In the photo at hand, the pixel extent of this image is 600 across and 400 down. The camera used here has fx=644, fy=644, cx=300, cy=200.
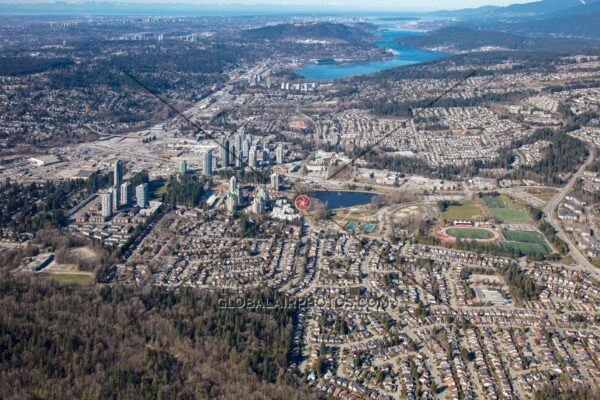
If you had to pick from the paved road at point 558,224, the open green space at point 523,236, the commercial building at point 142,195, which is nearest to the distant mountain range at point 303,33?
the paved road at point 558,224

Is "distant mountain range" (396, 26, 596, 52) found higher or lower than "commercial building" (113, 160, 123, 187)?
higher

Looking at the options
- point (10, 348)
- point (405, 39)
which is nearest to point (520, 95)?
point (10, 348)

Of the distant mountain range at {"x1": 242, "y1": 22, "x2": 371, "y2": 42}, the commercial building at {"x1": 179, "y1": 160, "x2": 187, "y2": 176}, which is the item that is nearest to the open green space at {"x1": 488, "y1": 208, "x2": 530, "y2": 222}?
the commercial building at {"x1": 179, "y1": 160, "x2": 187, "y2": 176}

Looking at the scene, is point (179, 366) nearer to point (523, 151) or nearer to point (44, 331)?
point (44, 331)

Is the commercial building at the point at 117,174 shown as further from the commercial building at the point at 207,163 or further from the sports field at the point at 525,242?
the sports field at the point at 525,242

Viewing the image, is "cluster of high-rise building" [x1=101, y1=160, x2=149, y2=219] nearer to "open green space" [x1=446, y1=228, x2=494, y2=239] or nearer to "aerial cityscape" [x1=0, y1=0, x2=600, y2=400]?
"aerial cityscape" [x1=0, y1=0, x2=600, y2=400]

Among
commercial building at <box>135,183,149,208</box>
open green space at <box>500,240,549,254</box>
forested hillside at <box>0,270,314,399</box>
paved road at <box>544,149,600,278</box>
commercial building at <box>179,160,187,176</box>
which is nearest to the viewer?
forested hillside at <box>0,270,314,399</box>

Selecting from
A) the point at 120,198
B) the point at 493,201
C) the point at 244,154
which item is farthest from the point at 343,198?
the point at 120,198
